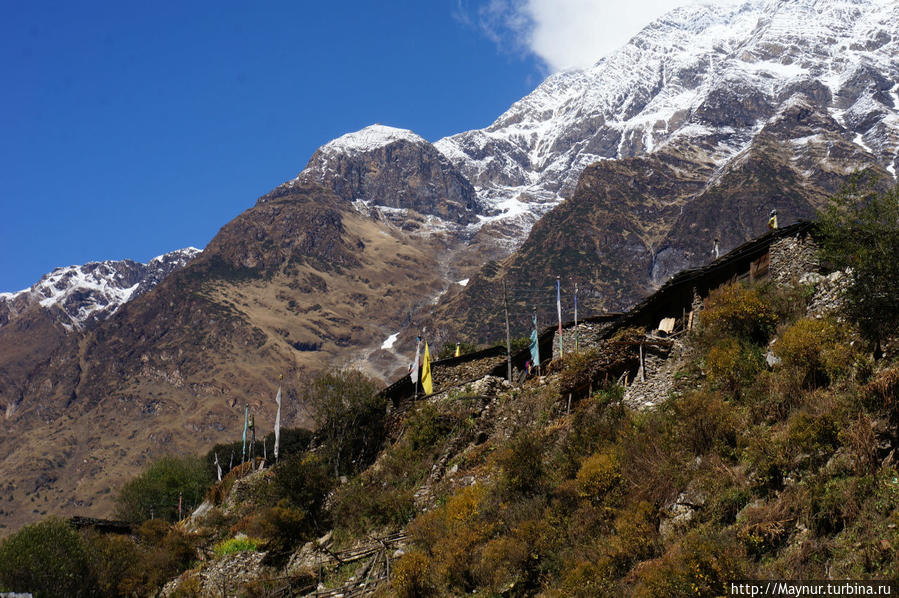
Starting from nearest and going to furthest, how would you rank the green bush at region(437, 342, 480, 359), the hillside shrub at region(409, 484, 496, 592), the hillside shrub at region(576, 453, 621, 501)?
the hillside shrub at region(576, 453, 621, 501) < the hillside shrub at region(409, 484, 496, 592) < the green bush at region(437, 342, 480, 359)

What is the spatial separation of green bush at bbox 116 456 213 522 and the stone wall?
195 ft

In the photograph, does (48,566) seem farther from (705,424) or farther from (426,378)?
(705,424)

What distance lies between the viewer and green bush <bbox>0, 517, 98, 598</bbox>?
32.2 meters

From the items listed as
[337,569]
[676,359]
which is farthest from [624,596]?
[337,569]

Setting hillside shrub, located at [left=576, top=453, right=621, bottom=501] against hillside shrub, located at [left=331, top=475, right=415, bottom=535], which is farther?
hillside shrub, located at [left=331, top=475, right=415, bottom=535]

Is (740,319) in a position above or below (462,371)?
below

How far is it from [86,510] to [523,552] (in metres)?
169

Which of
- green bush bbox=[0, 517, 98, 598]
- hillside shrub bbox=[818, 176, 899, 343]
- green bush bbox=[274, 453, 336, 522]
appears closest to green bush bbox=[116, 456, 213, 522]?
green bush bbox=[0, 517, 98, 598]

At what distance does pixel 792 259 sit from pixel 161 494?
65.3 metres

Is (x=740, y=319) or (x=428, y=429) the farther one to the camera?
(x=428, y=429)

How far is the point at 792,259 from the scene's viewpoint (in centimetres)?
2050

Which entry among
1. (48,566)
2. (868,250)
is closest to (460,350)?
(48,566)

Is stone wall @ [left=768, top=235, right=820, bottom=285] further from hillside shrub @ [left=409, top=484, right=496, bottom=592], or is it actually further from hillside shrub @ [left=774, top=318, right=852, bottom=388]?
hillside shrub @ [left=409, top=484, right=496, bottom=592]

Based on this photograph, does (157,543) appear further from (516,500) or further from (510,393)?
(516,500)
